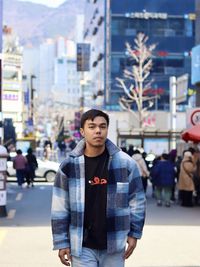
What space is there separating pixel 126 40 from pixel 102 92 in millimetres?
6699

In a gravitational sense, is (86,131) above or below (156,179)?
above

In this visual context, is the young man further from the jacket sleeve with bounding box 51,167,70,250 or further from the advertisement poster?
the advertisement poster

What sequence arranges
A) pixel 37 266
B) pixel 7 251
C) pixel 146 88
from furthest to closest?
pixel 146 88, pixel 7 251, pixel 37 266

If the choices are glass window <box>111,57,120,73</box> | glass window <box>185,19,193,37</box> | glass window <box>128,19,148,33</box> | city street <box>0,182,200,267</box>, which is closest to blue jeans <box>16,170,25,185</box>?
city street <box>0,182,200,267</box>

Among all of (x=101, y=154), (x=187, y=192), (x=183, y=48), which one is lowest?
(x=187, y=192)

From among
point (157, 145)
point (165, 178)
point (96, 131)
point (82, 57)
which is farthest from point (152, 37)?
point (96, 131)

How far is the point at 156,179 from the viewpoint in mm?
16734

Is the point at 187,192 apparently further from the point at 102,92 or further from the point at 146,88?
the point at 102,92

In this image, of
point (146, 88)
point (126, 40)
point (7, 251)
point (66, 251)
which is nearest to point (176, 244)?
point (7, 251)

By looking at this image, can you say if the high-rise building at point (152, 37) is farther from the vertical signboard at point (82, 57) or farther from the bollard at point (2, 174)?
the bollard at point (2, 174)

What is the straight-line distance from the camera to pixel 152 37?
72.7 m

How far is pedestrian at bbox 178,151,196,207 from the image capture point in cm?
1648

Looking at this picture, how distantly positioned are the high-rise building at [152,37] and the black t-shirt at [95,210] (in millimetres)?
65363

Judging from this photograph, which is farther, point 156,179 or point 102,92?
point 102,92
